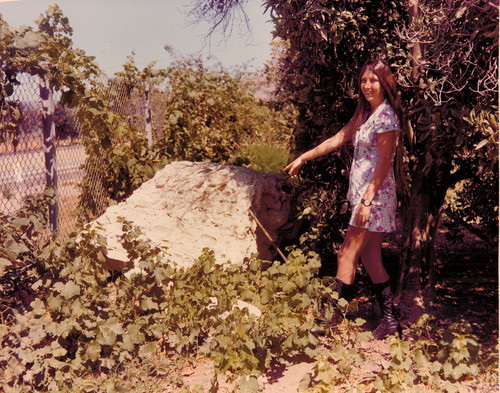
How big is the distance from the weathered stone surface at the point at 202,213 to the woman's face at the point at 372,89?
1.72 meters

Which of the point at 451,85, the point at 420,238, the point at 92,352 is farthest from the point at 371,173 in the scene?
the point at 92,352

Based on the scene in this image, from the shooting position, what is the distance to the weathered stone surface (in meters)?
4.08

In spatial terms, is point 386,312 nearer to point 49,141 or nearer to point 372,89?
point 372,89

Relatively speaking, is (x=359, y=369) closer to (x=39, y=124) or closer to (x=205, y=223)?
(x=205, y=223)

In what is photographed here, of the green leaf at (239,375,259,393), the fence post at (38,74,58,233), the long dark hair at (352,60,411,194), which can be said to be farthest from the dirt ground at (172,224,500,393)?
the fence post at (38,74,58,233)

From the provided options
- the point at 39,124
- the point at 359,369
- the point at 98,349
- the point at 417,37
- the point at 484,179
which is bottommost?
the point at 359,369

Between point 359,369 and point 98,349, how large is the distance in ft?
5.48

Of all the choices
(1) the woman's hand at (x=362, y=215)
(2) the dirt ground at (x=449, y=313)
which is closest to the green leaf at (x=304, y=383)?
(2) the dirt ground at (x=449, y=313)

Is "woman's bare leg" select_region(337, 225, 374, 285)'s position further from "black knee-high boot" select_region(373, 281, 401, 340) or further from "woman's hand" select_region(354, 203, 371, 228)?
"black knee-high boot" select_region(373, 281, 401, 340)

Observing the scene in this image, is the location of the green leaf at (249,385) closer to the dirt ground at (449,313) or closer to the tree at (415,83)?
the dirt ground at (449,313)

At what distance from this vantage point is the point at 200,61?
7.66 meters

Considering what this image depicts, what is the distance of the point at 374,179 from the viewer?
3.06 m

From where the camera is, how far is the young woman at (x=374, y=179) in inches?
121

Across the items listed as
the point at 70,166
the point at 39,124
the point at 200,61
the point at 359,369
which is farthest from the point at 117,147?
the point at 359,369
